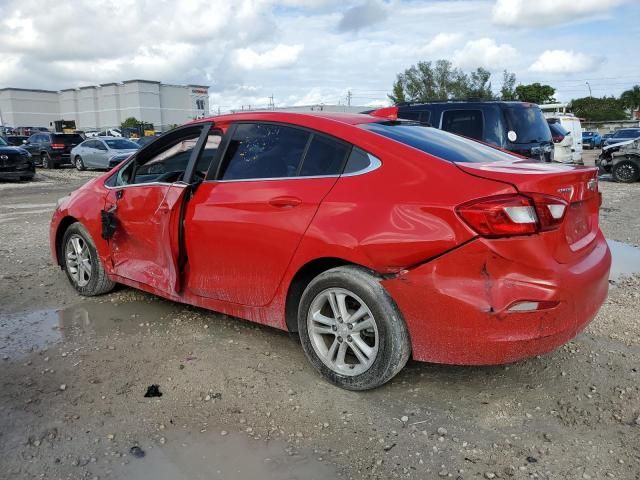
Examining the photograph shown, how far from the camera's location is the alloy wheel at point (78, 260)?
518 centimetres

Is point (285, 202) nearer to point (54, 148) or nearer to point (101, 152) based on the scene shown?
point (101, 152)

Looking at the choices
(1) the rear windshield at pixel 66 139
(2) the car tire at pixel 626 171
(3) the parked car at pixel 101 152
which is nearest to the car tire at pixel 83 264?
(2) the car tire at pixel 626 171

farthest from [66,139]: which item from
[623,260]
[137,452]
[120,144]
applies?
[137,452]

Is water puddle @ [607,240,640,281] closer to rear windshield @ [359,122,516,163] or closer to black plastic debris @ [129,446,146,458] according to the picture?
rear windshield @ [359,122,516,163]

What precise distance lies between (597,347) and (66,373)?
3598 mm

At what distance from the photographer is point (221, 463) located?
107 inches

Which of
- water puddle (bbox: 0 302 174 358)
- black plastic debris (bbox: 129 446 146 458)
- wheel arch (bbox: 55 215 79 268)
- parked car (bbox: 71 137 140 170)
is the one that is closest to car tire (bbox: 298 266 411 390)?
black plastic debris (bbox: 129 446 146 458)

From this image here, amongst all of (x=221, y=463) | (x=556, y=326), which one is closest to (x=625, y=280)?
(x=556, y=326)

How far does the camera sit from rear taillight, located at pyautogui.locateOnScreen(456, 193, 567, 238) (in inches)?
112

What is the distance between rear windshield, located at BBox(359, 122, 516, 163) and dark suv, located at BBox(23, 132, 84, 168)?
954 inches

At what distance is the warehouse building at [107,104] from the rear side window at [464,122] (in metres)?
94.5

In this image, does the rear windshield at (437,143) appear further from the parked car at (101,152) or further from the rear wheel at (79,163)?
the rear wheel at (79,163)

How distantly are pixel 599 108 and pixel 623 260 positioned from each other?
7346cm

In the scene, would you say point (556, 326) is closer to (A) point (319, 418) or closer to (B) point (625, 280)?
(A) point (319, 418)
